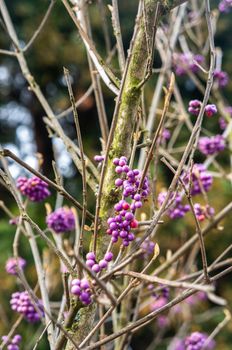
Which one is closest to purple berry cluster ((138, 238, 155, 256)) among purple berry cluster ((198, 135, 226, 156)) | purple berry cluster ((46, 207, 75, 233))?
purple berry cluster ((46, 207, 75, 233))

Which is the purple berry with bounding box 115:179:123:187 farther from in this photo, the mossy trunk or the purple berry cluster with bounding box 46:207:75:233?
the purple berry cluster with bounding box 46:207:75:233

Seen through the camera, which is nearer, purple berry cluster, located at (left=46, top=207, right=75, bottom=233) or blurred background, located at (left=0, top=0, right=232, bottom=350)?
purple berry cluster, located at (left=46, top=207, right=75, bottom=233)

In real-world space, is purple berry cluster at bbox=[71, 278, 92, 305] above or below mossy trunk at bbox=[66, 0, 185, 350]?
below

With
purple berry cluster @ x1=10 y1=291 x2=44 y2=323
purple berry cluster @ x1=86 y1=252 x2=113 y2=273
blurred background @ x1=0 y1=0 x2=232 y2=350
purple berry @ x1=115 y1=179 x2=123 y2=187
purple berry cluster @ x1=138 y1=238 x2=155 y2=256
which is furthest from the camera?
blurred background @ x1=0 y1=0 x2=232 y2=350

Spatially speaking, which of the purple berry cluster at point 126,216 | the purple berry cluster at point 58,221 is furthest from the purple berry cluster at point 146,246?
the purple berry cluster at point 58,221

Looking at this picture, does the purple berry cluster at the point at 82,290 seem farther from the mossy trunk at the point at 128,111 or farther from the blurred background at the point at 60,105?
the blurred background at the point at 60,105

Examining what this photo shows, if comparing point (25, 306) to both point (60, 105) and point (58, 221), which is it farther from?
point (60, 105)

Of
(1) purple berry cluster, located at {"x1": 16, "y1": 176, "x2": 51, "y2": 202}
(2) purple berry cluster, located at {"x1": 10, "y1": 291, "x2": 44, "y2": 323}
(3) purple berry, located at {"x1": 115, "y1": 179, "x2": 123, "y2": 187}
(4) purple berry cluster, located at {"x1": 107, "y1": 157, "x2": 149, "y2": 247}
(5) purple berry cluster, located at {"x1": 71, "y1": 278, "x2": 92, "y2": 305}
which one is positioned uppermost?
(1) purple berry cluster, located at {"x1": 16, "y1": 176, "x2": 51, "y2": 202}
